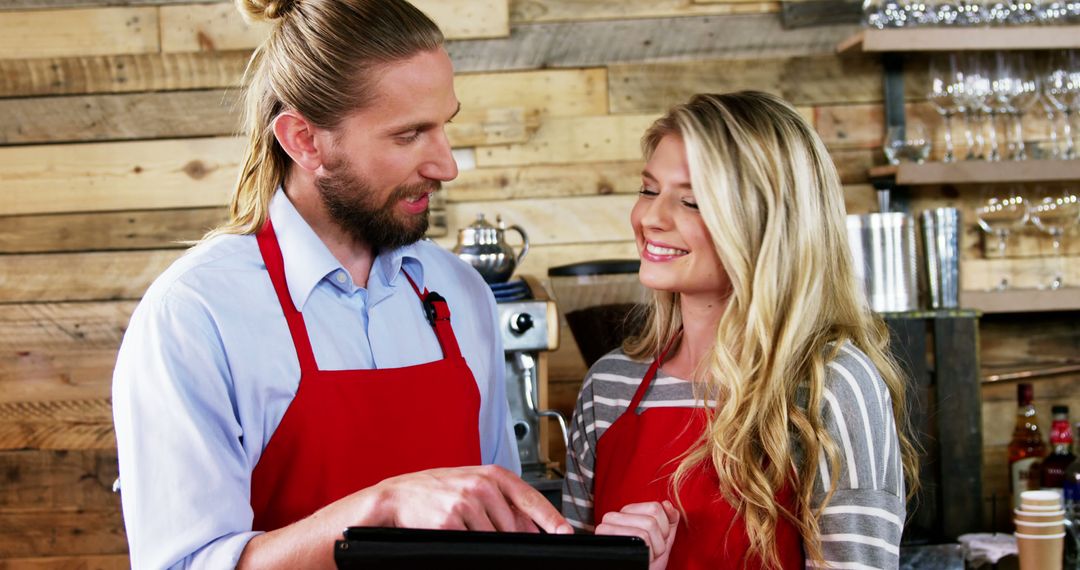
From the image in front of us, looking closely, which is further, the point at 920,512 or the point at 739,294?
the point at 920,512

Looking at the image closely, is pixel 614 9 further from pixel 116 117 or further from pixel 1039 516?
pixel 1039 516

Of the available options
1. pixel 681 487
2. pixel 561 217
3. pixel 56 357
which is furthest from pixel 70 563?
pixel 681 487

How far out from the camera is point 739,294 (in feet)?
5.26

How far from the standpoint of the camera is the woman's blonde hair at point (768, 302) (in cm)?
153

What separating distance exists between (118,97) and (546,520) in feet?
8.12

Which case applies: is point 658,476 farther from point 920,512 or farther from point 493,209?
point 493,209

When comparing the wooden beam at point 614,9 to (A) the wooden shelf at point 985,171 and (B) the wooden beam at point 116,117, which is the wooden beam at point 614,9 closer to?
(A) the wooden shelf at point 985,171

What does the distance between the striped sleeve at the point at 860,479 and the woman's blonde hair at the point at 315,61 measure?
76 centimetres

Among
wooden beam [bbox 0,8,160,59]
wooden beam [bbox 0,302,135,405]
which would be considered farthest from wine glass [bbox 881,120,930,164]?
wooden beam [bbox 0,302,135,405]


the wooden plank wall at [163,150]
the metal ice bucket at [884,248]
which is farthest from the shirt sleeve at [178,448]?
the metal ice bucket at [884,248]

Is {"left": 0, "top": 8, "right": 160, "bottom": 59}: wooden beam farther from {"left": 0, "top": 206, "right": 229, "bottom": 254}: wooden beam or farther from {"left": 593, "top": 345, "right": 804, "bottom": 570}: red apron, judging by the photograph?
{"left": 593, "top": 345, "right": 804, "bottom": 570}: red apron

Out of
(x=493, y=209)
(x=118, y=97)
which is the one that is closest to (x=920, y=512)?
(x=493, y=209)

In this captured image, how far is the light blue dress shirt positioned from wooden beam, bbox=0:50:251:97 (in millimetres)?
1703

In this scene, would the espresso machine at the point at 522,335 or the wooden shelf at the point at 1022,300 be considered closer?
the espresso machine at the point at 522,335
